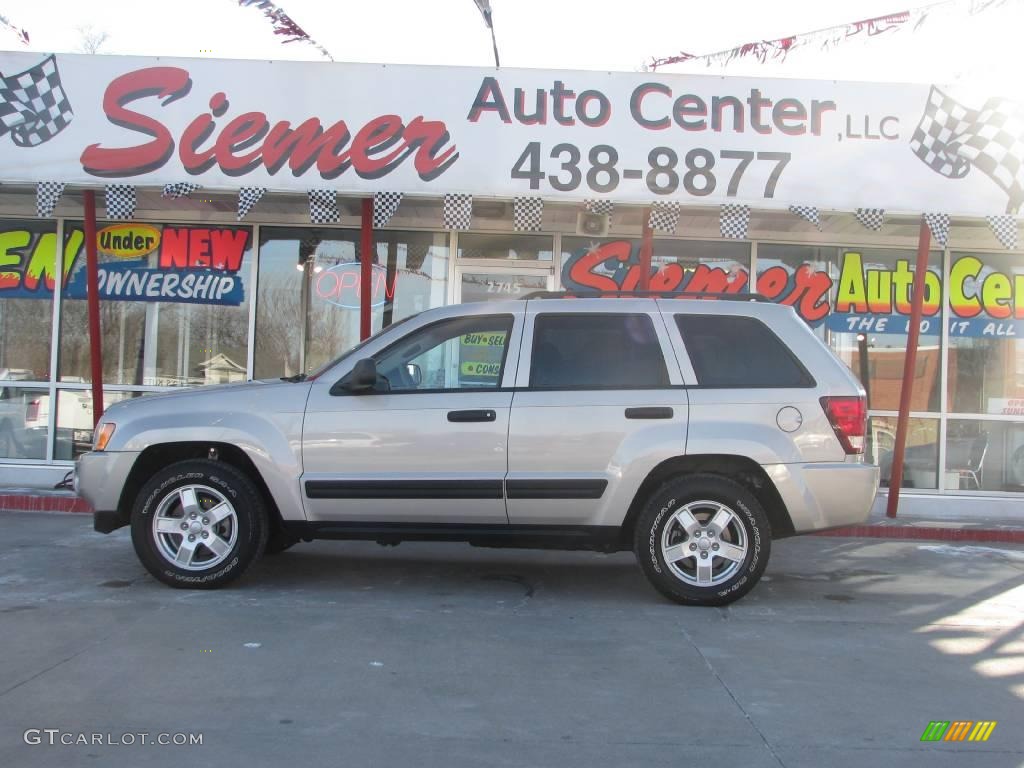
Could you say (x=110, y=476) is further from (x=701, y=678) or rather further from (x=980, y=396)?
(x=980, y=396)

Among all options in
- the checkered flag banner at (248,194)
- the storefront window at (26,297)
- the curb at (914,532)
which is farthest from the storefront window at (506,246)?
the storefront window at (26,297)

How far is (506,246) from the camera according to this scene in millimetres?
10930

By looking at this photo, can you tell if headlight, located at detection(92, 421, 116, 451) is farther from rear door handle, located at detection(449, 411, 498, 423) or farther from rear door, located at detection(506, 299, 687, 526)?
rear door, located at detection(506, 299, 687, 526)

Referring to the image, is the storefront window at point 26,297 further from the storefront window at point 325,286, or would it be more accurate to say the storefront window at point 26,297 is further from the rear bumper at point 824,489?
the rear bumper at point 824,489

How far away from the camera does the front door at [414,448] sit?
5820mm

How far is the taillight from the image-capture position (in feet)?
18.9

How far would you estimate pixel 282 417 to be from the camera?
5.93 m

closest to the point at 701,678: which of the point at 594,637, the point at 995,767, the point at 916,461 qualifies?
the point at 594,637

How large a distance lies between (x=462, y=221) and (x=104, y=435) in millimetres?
3892

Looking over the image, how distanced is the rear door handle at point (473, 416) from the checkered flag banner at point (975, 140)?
539 centimetres

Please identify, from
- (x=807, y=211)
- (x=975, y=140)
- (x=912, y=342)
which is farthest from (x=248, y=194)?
(x=975, y=140)

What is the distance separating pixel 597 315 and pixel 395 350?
4.37ft

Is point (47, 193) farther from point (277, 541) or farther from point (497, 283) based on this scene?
point (497, 283)

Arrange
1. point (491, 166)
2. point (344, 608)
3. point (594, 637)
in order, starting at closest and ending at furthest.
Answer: point (594, 637), point (344, 608), point (491, 166)
